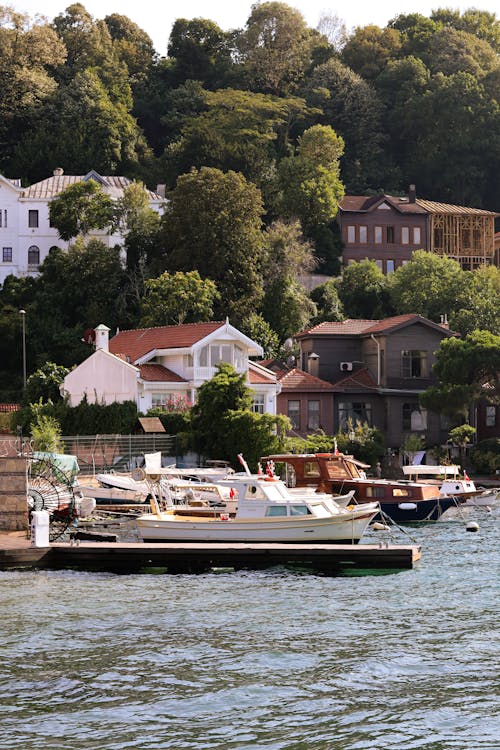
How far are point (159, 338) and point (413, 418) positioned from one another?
16247 mm

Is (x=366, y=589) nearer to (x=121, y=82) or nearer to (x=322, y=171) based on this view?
(x=322, y=171)

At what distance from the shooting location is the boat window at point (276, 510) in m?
40.7

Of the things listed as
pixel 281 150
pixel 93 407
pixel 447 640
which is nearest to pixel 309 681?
pixel 447 640

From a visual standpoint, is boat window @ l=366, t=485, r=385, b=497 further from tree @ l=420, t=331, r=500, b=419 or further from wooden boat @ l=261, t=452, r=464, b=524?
tree @ l=420, t=331, r=500, b=419

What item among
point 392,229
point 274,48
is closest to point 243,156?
point 392,229

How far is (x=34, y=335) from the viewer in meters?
88.7

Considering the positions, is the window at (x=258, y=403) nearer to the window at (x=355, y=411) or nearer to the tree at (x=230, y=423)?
the tree at (x=230, y=423)

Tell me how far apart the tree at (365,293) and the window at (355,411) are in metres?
17.6

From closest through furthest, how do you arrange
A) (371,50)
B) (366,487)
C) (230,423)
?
(366,487), (230,423), (371,50)

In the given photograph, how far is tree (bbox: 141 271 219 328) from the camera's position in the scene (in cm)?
8025

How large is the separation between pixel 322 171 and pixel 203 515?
6504 cm

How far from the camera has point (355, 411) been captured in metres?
78.6

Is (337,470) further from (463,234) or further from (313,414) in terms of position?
(463,234)

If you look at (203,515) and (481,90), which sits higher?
(481,90)
